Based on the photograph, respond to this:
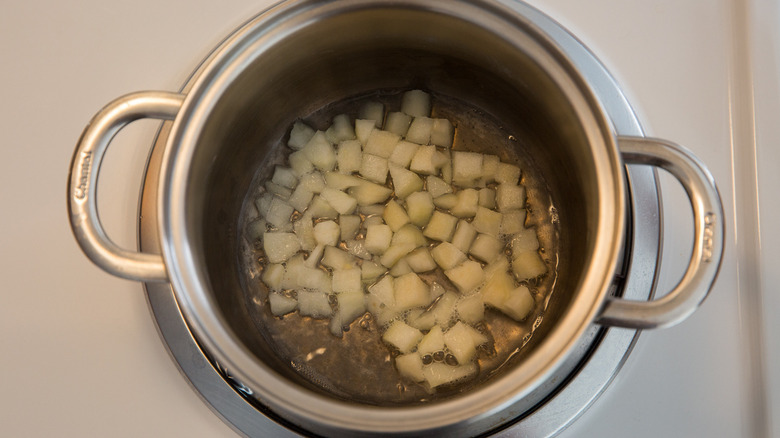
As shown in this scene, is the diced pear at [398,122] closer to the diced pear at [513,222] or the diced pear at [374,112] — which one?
the diced pear at [374,112]

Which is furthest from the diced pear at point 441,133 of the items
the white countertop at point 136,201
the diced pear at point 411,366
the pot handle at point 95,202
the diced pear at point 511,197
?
the pot handle at point 95,202

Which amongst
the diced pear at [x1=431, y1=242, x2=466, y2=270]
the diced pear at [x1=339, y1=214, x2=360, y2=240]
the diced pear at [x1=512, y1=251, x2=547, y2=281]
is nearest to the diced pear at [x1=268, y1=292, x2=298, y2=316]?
the diced pear at [x1=339, y1=214, x2=360, y2=240]

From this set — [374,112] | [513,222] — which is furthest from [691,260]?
[374,112]

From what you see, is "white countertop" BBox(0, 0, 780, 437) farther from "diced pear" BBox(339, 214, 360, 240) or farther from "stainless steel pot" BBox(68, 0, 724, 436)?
"diced pear" BBox(339, 214, 360, 240)

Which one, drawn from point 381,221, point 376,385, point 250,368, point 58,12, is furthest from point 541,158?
point 58,12

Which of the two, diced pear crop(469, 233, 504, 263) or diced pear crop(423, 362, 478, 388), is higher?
diced pear crop(469, 233, 504, 263)

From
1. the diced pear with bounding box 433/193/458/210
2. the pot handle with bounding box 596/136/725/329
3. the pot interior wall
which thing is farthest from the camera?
the diced pear with bounding box 433/193/458/210

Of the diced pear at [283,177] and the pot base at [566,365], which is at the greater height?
the diced pear at [283,177]
